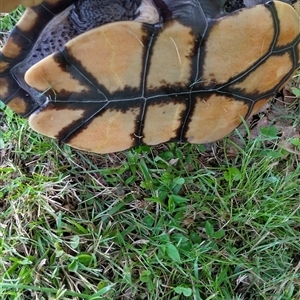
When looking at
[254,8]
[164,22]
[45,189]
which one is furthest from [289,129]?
[45,189]

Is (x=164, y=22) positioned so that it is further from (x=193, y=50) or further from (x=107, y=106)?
(x=107, y=106)

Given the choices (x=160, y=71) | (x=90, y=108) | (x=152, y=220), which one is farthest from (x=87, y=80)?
(x=152, y=220)

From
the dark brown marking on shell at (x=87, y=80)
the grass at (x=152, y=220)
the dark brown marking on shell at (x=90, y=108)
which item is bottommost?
the grass at (x=152, y=220)

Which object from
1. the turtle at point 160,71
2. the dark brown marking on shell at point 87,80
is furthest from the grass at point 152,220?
the dark brown marking on shell at point 87,80

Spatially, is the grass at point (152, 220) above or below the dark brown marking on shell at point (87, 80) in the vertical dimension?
below

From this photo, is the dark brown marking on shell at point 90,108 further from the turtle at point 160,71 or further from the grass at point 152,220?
the grass at point 152,220

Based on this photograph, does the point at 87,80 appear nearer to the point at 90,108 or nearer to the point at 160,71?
the point at 90,108

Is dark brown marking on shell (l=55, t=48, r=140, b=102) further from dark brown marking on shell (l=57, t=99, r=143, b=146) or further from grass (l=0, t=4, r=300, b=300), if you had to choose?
grass (l=0, t=4, r=300, b=300)
